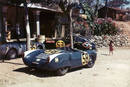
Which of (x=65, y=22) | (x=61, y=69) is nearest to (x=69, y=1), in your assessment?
(x=61, y=69)

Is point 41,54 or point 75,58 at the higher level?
point 41,54

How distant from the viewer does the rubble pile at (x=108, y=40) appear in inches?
890

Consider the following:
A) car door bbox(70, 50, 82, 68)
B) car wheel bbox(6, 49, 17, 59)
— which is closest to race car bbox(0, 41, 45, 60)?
car wheel bbox(6, 49, 17, 59)

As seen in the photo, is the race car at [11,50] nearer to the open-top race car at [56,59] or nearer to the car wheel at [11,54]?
the car wheel at [11,54]

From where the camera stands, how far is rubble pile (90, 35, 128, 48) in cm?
2259

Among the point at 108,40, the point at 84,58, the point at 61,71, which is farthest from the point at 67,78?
the point at 108,40

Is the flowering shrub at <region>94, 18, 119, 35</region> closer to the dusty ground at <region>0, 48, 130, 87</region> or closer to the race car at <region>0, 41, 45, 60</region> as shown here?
the race car at <region>0, 41, 45, 60</region>

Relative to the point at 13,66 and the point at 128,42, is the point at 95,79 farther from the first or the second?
the point at 128,42

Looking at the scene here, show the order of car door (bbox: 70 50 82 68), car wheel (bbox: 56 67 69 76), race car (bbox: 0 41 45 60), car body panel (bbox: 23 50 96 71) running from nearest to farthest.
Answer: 1. car body panel (bbox: 23 50 96 71)
2. car wheel (bbox: 56 67 69 76)
3. car door (bbox: 70 50 82 68)
4. race car (bbox: 0 41 45 60)

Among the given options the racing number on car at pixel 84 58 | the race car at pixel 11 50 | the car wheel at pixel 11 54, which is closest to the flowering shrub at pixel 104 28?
the race car at pixel 11 50

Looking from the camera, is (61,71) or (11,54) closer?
(61,71)

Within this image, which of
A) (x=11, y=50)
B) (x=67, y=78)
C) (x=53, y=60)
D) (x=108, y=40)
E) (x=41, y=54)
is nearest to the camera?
(x=53, y=60)

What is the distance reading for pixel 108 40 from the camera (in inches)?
915

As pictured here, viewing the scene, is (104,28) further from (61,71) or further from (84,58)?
(61,71)
